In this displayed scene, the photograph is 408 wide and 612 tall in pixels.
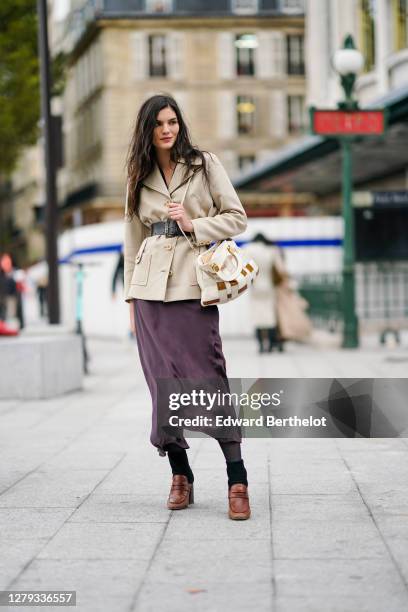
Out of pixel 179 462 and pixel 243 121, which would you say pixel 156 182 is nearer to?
pixel 179 462

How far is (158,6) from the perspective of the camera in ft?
191

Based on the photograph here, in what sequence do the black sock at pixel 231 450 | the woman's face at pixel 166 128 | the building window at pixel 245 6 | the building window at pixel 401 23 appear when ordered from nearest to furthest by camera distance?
the black sock at pixel 231 450 → the woman's face at pixel 166 128 → the building window at pixel 401 23 → the building window at pixel 245 6

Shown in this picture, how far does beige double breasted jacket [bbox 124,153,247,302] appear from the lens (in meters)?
5.09

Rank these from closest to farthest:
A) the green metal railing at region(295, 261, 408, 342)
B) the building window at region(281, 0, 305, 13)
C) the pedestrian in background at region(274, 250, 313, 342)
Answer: the pedestrian in background at region(274, 250, 313, 342) → the green metal railing at region(295, 261, 408, 342) → the building window at region(281, 0, 305, 13)

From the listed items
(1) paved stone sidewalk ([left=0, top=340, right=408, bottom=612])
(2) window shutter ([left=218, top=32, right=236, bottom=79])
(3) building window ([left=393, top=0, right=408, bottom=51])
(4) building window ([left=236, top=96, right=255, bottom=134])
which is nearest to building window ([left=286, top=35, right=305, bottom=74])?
(4) building window ([left=236, top=96, right=255, bottom=134])

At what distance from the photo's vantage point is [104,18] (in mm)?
56812

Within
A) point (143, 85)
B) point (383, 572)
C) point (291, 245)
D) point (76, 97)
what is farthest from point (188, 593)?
point (76, 97)

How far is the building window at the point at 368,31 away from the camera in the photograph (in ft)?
75.6

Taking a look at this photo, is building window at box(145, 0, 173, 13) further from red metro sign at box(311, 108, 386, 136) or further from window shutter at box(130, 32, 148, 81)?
red metro sign at box(311, 108, 386, 136)

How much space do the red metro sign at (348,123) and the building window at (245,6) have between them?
44198mm

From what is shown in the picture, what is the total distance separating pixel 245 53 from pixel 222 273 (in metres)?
54.0

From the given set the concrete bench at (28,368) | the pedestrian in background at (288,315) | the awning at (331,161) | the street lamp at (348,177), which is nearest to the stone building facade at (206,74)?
the awning at (331,161)

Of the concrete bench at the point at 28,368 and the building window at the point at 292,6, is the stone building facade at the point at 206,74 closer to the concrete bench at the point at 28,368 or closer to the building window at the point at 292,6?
the building window at the point at 292,6

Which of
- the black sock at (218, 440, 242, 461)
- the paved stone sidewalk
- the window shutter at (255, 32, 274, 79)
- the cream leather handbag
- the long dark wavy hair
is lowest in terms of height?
the paved stone sidewalk
